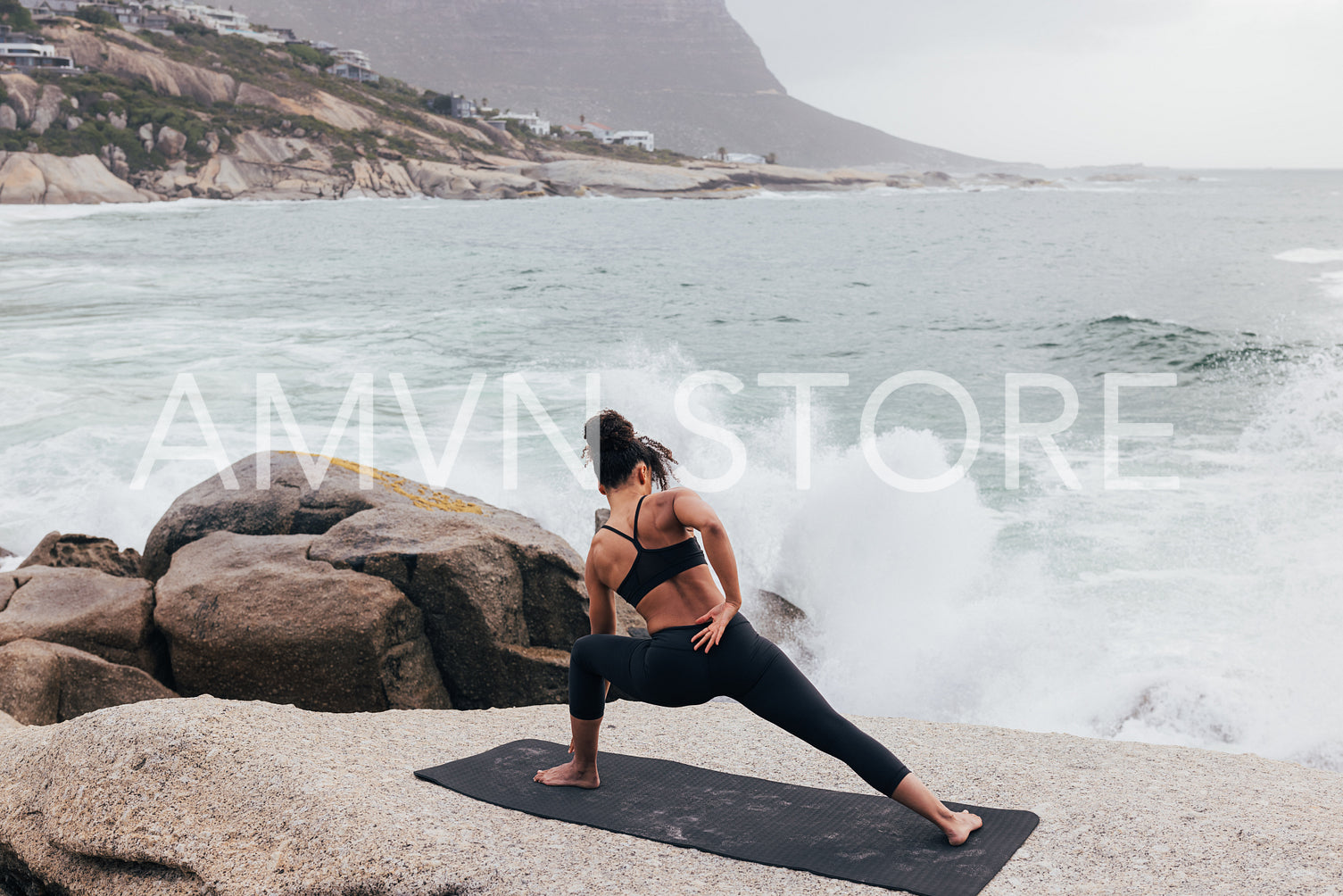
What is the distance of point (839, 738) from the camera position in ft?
10.9

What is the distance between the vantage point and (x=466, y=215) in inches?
2350

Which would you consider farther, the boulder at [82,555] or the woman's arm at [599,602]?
the boulder at [82,555]

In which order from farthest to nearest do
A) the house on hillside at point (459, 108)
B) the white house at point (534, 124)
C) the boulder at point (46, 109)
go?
the white house at point (534, 124), the house on hillside at point (459, 108), the boulder at point (46, 109)

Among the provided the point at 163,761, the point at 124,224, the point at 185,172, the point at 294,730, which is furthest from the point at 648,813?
the point at 185,172

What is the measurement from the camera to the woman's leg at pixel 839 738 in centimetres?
331

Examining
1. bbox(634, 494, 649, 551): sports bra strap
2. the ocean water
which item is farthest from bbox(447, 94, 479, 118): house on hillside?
bbox(634, 494, 649, 551): sports bra strap

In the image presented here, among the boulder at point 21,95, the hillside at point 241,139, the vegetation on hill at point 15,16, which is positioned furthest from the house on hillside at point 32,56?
the boulder at point 21,95

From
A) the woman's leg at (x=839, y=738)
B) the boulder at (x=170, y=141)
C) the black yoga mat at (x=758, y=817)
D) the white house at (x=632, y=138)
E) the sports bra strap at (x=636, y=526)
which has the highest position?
the white house at (x=632, y=138)

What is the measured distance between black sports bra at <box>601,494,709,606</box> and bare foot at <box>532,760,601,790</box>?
84cm

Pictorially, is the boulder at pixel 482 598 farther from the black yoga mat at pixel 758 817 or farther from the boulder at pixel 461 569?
the black yoga mat at pixel 758 817

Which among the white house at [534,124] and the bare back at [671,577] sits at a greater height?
the white house at [534,124]

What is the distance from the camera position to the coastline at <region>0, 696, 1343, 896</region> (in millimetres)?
3111

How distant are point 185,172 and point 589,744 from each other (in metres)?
78.1

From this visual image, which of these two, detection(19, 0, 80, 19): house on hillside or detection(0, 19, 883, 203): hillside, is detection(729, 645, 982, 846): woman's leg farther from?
detection(19, 0, 80, 19): house on hillside
